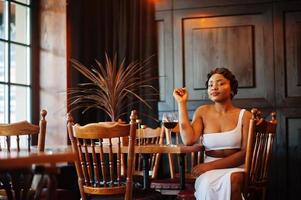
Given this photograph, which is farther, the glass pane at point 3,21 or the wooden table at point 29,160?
the glass pane at point 3,21

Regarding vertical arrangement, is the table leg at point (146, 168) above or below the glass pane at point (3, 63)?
below

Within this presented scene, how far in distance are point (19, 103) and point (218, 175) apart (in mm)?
1919

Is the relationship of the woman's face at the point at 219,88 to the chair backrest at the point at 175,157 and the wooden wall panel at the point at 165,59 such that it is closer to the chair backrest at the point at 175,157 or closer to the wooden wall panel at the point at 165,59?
the chair backrest at the point at 175,157

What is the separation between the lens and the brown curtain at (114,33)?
4.45 m

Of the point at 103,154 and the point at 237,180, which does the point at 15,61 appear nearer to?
the point at 103,154

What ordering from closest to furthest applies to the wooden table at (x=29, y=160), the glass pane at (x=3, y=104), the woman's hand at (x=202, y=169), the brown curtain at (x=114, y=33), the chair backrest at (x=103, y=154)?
the wooden table at (x=29, y=160)
the chair backrest at (x=103, y=154)
the woman's hand at (x=202, y=169)
the glass pane at (x=3, y=104)
the brown curtain at (x=114, y=33)

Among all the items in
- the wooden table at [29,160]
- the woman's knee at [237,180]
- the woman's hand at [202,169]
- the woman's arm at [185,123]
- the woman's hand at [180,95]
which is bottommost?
the woman's knee at [237,180]

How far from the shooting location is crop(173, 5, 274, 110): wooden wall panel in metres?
4.24

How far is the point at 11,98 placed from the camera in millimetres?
4020

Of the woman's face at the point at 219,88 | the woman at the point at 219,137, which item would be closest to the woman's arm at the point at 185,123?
the woman at the point at 219,137

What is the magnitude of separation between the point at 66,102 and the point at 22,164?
2812 mm

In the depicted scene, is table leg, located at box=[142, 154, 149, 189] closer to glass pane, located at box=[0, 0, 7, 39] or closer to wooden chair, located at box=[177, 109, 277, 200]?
wooden chair, located at box=[177, 109, 277, 200]

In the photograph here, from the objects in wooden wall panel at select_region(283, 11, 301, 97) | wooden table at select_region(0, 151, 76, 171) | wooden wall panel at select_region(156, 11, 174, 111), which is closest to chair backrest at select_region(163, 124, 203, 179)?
→ wooden wall panel at select_region(156, 11, 174, 111)

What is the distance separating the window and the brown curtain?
394mm
